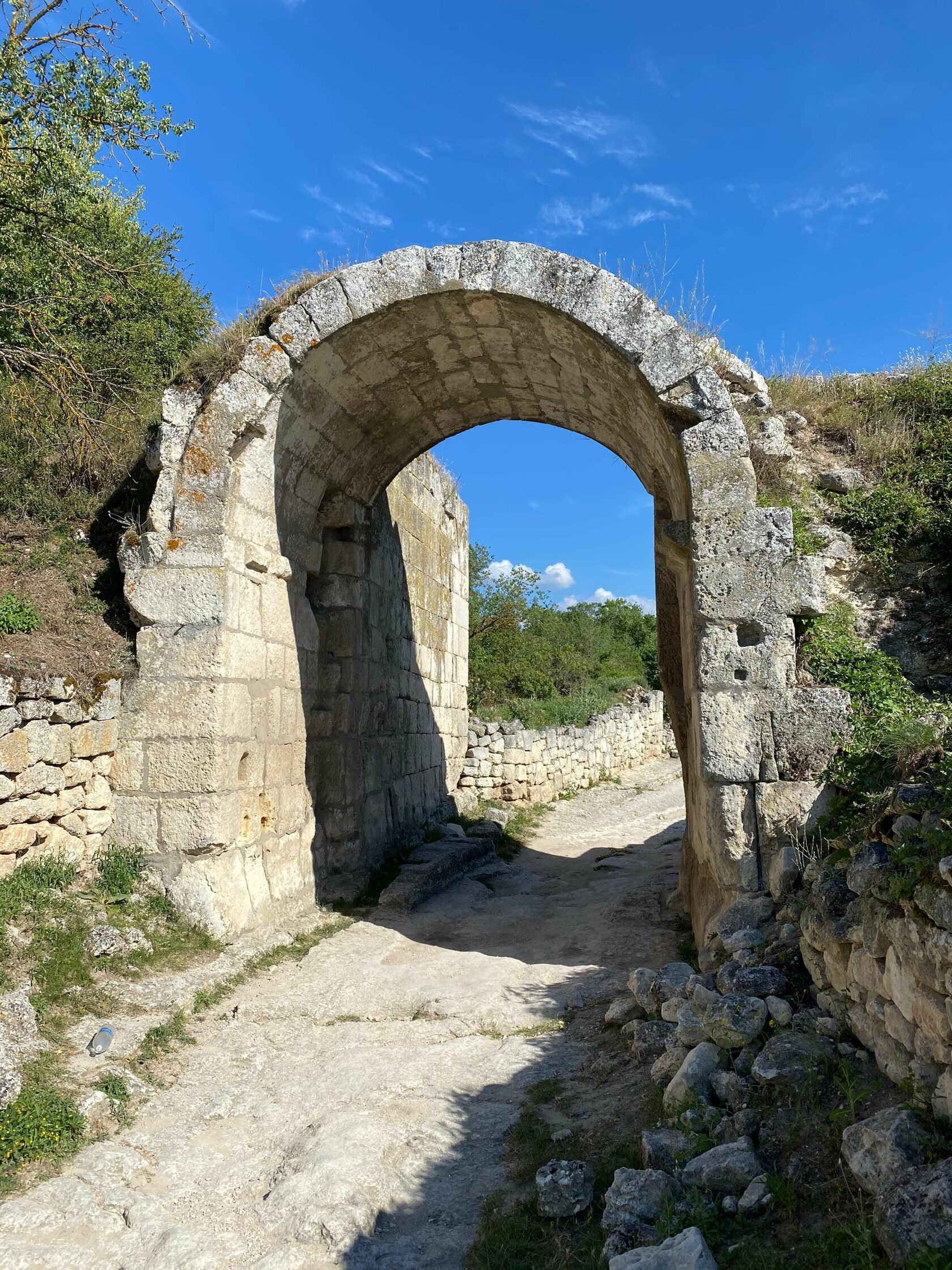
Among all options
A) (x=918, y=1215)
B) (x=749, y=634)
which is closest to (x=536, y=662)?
(x=749, y=634)

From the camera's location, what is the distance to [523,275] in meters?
5.98

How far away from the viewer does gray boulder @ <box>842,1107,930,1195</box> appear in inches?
87.6

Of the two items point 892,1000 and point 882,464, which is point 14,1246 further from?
point 882,464

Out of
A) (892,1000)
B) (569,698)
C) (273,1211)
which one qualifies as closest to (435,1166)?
(273,1211)

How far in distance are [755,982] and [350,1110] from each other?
1.80m

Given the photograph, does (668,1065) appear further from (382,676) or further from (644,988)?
(382,676)

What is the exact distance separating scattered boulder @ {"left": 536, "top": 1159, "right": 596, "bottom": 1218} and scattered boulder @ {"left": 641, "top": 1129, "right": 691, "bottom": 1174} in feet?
0.65

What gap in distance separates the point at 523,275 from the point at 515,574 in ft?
68.5

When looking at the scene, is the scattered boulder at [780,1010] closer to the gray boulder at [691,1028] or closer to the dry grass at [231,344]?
the gray boulder at [691,1028]

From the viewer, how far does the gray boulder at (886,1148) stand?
7.30 ft

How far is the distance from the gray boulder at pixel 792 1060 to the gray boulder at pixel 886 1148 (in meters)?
0.46

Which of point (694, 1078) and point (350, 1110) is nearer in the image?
point (694, 1078)

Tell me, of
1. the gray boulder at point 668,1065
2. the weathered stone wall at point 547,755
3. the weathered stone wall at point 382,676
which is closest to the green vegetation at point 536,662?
the weathered stone wall at point 547,755

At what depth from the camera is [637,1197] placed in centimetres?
265
